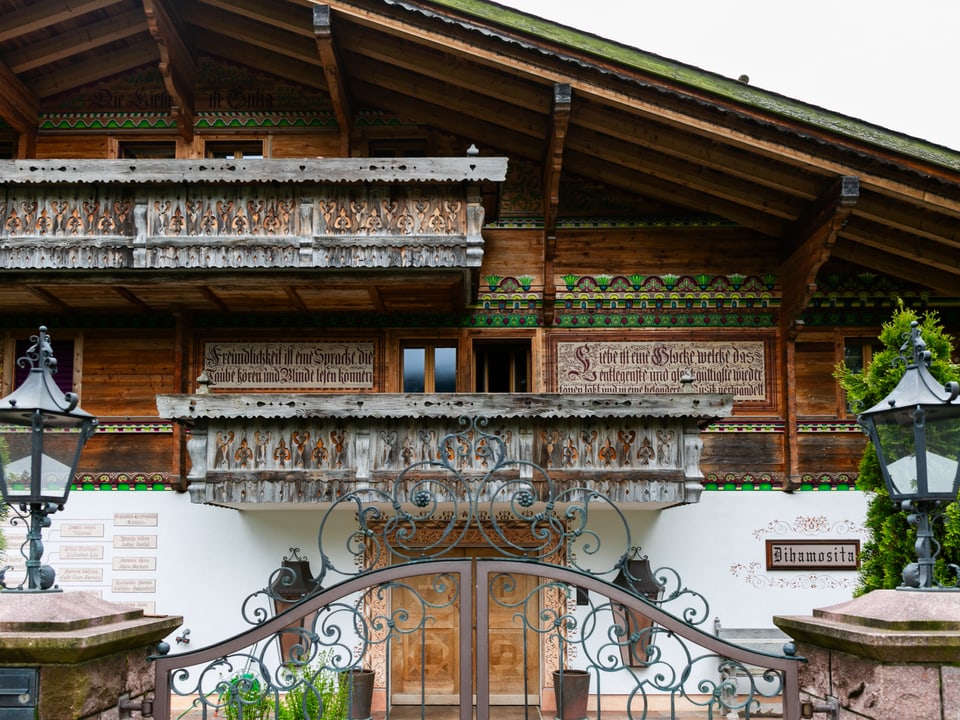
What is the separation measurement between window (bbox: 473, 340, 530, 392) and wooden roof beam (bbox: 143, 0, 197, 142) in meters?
5.10

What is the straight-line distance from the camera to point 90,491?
1304 centimetres

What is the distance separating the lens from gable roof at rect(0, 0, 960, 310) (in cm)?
1166

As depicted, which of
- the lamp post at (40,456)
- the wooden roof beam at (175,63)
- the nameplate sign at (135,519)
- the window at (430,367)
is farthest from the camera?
the window at (430,367)

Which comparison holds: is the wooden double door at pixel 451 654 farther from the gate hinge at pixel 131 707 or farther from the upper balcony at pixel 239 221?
the gate hinge at pixel 131 707

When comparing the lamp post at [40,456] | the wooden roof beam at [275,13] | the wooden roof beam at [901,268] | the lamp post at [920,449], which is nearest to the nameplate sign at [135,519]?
the wooden roof beam at [275,13]

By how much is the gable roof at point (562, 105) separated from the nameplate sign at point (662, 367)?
1.04m

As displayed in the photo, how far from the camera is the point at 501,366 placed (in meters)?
13.9

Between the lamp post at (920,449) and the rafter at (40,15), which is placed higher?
the rafter at (40,15)

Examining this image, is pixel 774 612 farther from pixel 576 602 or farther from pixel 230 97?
pixel 230 97

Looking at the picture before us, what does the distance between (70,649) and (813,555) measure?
10.4 m

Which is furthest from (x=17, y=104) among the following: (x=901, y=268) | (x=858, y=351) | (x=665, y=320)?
(x=901, y=268)

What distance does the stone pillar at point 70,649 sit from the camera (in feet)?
15.0

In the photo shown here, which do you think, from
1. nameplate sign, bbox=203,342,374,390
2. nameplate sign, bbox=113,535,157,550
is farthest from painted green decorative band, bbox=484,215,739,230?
nameplate sign, bbox=113,535,157,550

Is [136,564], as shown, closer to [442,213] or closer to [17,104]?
[442,213]
